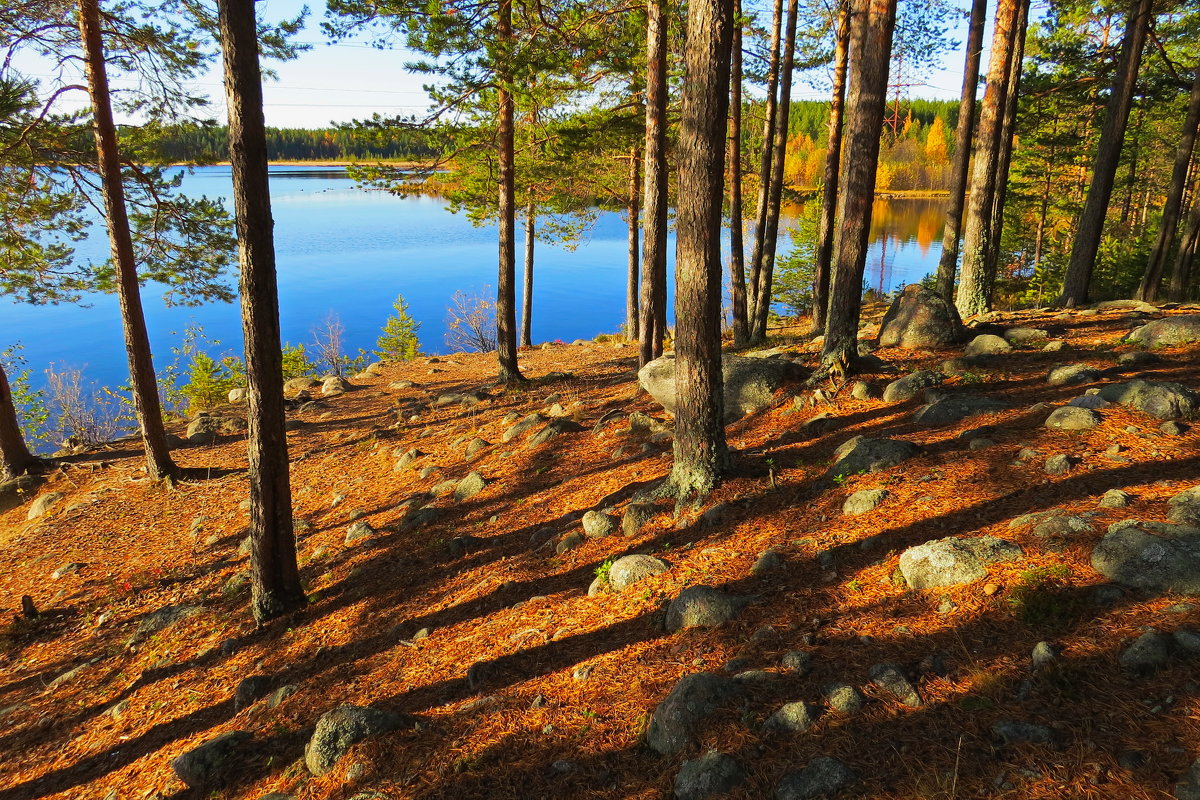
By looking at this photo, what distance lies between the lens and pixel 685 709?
325cm

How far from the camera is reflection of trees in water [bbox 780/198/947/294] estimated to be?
44281mm

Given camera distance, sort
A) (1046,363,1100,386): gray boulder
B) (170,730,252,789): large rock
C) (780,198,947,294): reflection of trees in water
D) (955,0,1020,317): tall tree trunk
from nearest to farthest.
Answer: (170,730,252,789): large rock → (1046,363,1100,386): gray boulder → (955,0,1020,317): tall tree trunk → (780,198,947,294): reflection of trees in water

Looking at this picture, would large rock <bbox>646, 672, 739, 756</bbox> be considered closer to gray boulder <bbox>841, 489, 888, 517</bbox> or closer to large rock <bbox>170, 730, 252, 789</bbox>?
gray boulder <bbox>841, 489, 888, 517</bbox>

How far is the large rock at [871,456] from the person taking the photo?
5340mm

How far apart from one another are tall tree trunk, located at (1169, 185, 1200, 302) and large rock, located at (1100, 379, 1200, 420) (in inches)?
404

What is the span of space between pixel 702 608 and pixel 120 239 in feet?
32.2

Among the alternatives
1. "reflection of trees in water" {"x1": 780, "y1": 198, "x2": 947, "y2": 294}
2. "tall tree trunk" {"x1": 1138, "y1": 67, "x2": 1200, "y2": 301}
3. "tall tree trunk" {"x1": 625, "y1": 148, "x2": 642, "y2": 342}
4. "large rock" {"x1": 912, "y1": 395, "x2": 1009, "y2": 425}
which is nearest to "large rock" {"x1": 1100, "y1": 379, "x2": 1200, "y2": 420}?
"large rock" {"x1": 912, "y1": 395, "x2": 1009, "y2": 425}

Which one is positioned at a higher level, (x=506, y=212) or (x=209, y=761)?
(x=506, y=212)

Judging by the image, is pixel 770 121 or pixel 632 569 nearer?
pixel 632 569

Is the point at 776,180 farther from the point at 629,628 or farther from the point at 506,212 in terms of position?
the point at 629,628

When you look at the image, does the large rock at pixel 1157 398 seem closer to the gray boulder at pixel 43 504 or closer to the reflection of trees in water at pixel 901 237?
the gray boulder at pixel 43 504

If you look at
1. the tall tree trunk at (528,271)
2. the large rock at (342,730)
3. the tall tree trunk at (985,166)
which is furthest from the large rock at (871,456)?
the tall tree trunk at (528,271)

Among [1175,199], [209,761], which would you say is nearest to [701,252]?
[209,761]

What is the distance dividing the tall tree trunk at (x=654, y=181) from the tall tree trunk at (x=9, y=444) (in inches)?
Answer: 427
